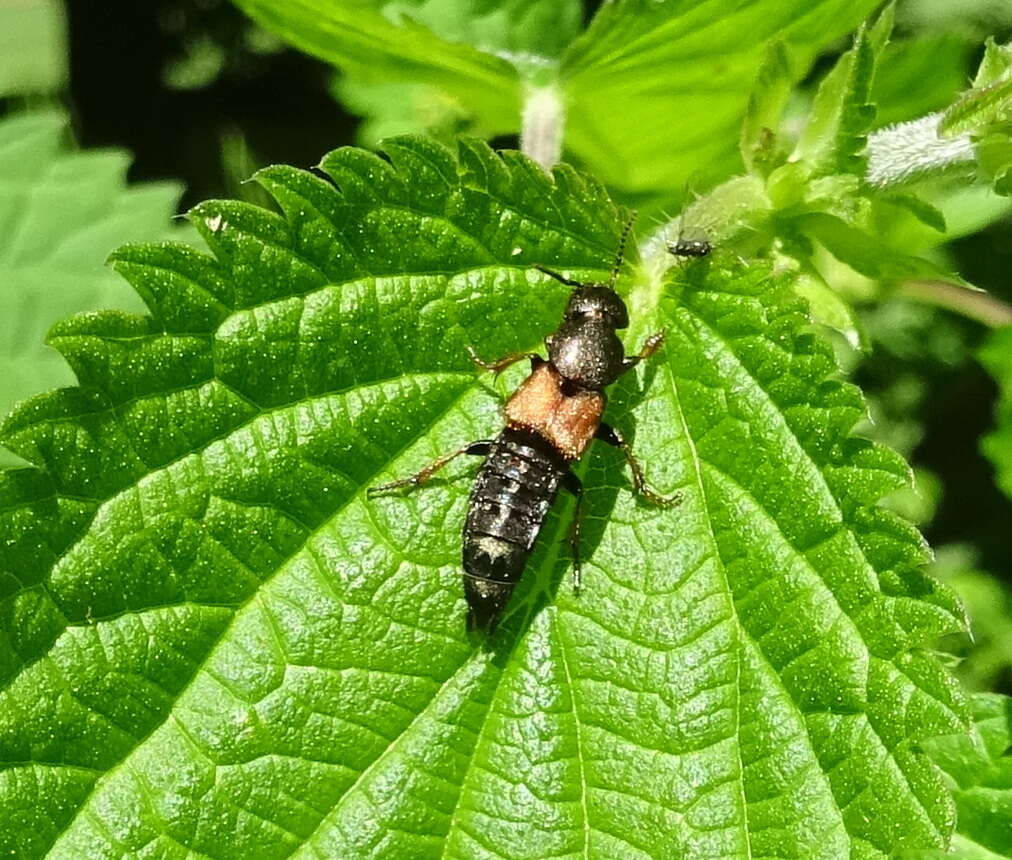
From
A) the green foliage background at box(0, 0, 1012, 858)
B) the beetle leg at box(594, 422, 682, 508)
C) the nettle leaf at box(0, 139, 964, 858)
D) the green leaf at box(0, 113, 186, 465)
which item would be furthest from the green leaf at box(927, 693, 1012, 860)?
the green leaf at box(0, 113, 186, 465)

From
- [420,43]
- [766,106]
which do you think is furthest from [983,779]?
[420,43]

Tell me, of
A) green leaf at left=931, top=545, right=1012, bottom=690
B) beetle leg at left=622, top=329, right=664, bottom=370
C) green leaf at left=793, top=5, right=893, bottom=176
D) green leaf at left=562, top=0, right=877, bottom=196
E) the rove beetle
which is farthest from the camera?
green leaf at left=931, top=545, right=1012, bottom=690

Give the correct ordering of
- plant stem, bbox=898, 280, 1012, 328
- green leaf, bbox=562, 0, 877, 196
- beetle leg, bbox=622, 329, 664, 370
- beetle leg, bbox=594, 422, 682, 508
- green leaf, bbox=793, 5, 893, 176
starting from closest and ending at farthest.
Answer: green leaf, bbox=793, 5, 893, 176, beetle leg, bbox=594, 422, 682, 508, beetle leg, bbox=622, 329, 664, 370, green leaf, bbox=562, 0, 877, 196, plant stem, bbox=898, 280, 1012, 328

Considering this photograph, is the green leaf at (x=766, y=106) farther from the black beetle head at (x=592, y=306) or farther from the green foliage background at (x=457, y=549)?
the black beetle head at (x=592, y=306)

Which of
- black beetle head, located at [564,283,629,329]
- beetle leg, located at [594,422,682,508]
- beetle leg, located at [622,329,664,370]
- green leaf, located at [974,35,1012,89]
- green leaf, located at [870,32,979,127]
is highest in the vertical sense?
green leaf, located at [870,32,979,127]

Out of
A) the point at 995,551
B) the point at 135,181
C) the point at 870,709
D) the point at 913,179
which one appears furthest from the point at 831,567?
the point at 135,181

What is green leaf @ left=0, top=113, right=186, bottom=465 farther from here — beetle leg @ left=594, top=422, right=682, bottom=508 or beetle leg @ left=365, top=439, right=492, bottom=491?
beetle leg @ left=594, top=422, right=682, bottom=508

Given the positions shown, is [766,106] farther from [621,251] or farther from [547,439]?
[547,439]
